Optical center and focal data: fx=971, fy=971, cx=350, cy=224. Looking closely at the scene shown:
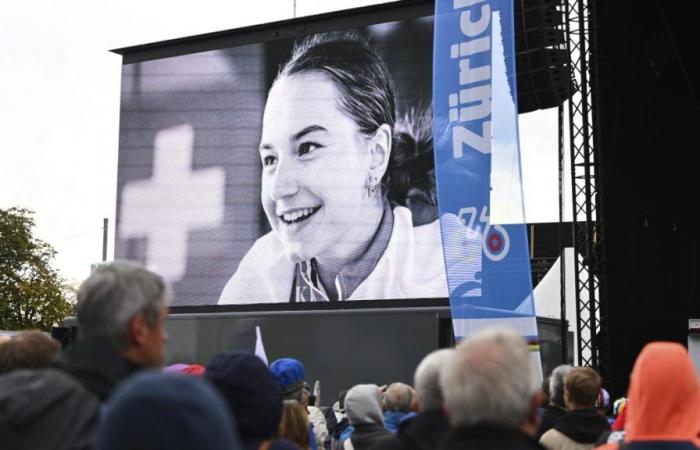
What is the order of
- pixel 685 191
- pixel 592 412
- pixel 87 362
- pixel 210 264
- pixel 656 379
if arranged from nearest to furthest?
pixel 87 362 < pixel 656 379 < pixel 592 412 < pixel 685 191 < pixel 210 264

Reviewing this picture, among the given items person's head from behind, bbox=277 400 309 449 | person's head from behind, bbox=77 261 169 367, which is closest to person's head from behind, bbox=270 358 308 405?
person's head from behind, bbox=277 400 309 449

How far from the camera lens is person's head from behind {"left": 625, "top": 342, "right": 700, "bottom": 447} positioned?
2506 mm

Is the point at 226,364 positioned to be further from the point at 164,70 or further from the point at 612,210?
the point at 164,70

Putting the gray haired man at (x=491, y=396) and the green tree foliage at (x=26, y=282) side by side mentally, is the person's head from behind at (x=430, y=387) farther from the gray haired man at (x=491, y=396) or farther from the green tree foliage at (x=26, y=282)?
the green tree foliage at (x=26, y=282)

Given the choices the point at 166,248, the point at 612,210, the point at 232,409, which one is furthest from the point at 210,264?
the point at 232,409

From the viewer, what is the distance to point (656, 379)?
2.52m

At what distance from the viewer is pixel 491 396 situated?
6.51 ft

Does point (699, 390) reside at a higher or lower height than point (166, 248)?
lower

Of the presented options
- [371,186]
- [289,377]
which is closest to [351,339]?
[371,186]

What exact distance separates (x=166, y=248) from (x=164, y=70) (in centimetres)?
308

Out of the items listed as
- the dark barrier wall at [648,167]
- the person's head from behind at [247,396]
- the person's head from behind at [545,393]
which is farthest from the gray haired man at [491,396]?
the dark barrier wall at [648,167]

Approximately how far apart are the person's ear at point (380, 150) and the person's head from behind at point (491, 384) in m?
11.6

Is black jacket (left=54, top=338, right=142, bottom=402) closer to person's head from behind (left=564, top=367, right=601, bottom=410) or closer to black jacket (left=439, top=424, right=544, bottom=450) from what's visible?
black jacket (left=439, top=424, right=544, bottom=450)

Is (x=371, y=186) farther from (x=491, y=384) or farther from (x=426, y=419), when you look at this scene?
(x=491, y=384)
